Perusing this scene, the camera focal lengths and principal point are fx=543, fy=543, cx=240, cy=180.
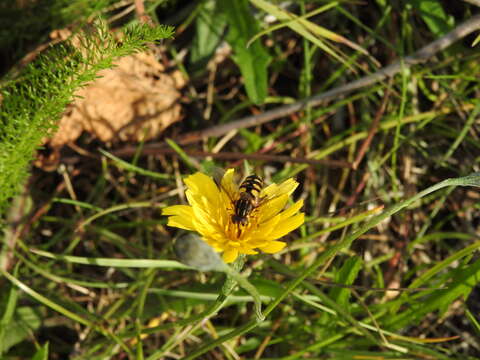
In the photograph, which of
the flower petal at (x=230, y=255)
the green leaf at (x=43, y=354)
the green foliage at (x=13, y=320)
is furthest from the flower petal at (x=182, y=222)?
the green foliage at (x=13, y=320)

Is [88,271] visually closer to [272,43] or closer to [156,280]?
[156,280]

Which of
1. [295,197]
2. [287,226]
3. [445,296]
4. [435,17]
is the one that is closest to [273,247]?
[287,226]

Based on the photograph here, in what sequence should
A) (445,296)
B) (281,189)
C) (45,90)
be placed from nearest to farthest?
(281,189) < (45,90) < (445,296)

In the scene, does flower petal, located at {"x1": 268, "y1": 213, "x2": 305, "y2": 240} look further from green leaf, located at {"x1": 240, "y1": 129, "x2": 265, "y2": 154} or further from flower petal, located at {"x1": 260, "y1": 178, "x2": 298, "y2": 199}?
green leaf, located at {"x1": 240, "y1": 129, "x2": 265, "y2": 154}

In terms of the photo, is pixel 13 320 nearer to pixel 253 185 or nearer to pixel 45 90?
pixel 45 90

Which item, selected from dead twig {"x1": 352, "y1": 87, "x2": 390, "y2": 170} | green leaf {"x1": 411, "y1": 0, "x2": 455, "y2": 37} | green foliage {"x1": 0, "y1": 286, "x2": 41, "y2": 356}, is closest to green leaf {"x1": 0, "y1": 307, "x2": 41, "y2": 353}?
green foliage {"x1": 0, "y1": 286, "x2": 41, "y2": 356}

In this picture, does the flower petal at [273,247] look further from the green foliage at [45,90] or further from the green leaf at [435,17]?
the green leaf at [435,17]
